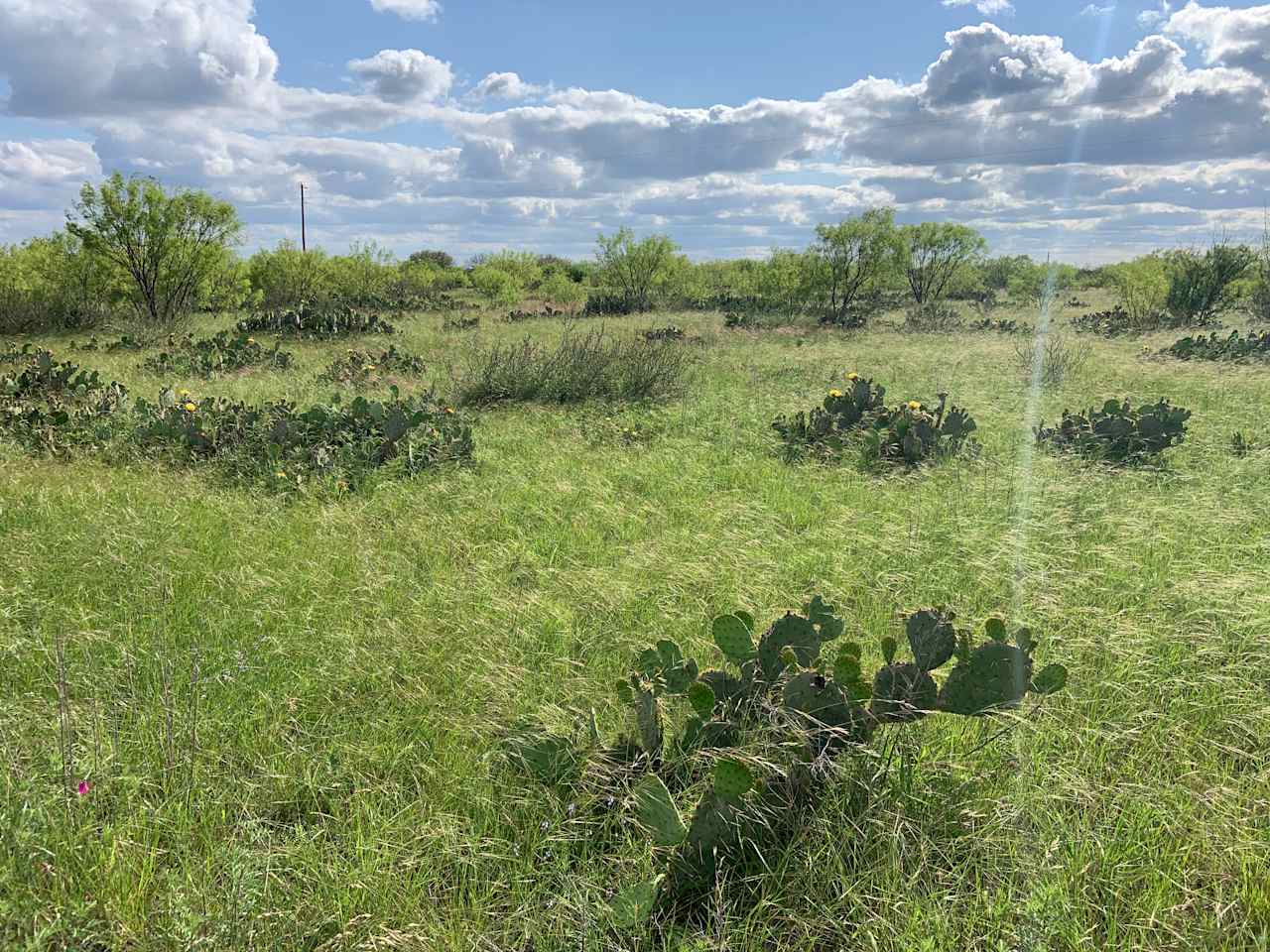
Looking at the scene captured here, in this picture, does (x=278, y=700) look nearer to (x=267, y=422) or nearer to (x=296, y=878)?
(x=296, y=878)

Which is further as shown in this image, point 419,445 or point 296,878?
point 419,445

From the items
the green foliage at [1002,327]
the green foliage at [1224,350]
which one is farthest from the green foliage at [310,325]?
the green foliage at [1002,327]

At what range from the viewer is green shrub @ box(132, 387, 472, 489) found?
562 cm

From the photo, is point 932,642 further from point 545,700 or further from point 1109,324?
point 1109,324

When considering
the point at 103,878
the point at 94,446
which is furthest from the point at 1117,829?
the point at 94,446

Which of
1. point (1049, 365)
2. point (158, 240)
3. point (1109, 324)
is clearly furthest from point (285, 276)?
point (1109, 324)

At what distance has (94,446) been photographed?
605 cm

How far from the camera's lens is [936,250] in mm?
31203

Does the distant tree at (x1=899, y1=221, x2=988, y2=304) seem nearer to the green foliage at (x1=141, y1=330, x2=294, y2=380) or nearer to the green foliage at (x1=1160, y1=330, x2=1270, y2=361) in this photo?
the green foliage at (x1=1160, y1=330, x2=1270, y2=361)

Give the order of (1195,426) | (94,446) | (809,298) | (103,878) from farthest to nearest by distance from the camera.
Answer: (809,298)
(1195,426)
(94,446)
(103,878)

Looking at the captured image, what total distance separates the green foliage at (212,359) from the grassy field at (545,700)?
223 inches

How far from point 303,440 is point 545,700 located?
14.3ft

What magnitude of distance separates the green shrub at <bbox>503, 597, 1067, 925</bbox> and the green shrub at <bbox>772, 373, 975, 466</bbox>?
4.19 meters

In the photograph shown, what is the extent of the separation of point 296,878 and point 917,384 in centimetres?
1095
